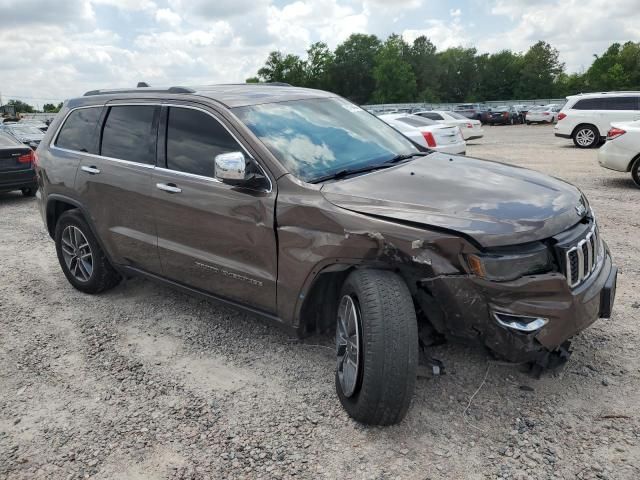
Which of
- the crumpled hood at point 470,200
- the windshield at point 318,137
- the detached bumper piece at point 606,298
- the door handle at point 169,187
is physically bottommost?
the detached bumper piece at point 606,298

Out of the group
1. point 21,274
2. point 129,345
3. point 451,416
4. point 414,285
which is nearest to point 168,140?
point 129,345

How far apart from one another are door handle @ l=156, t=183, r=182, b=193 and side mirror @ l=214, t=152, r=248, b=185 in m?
0.68

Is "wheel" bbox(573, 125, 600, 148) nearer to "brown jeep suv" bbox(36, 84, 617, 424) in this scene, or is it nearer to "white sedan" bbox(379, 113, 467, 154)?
"white sedan" bbox(379, 113, 467, 154)

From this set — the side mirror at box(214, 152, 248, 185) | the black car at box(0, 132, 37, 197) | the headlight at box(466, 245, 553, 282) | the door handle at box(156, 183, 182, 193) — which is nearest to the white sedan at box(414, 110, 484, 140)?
the black car at box(0, 132, 37, 197)

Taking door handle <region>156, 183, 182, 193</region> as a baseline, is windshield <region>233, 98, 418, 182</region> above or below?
above

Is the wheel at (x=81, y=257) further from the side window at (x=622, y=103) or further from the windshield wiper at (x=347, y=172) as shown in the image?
the side window at (x=622, y=103)

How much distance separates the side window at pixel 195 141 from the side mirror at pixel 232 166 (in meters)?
0.28

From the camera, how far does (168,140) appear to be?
398 centimetres

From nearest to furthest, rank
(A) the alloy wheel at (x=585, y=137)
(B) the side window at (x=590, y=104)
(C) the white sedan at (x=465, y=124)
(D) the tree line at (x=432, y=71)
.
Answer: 1. (B) the side window at (x=590, y=104)
2. (A) the alloy wheel at (x=585, y=137)
3. (C) the white sedan at (x=465, y=124)
4. (D) the tree line at (x=432, y=71)

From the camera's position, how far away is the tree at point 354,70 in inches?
3939

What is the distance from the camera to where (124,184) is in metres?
4.23

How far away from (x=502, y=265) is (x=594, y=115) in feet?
54.6

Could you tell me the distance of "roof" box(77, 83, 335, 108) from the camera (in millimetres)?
3805

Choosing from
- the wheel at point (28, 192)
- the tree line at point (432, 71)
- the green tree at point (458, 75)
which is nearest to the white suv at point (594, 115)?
the wheel at point (28, 192)
